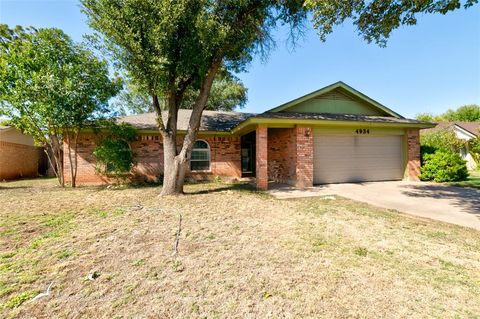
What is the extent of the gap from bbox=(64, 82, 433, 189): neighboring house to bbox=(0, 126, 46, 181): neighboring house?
23.1ft

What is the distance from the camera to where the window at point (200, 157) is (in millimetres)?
12720

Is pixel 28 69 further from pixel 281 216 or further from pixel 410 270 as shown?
pixel 410 270

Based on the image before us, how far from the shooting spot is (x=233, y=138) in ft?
43.5

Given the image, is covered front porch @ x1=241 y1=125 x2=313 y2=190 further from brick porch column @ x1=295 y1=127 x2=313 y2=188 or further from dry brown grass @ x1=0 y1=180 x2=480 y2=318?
dry brown grass @ x1=0 y1=180 x2=480 y2=318

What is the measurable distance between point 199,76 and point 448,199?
959cm

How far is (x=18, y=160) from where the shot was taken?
51.4 feet

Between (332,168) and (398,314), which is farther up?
(332,168)

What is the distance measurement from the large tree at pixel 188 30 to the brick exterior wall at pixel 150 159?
165 inches

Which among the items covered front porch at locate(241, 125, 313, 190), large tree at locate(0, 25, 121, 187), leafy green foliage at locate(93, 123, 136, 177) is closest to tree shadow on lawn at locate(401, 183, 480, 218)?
covered front porch at locate(241, 125, 313, 190)

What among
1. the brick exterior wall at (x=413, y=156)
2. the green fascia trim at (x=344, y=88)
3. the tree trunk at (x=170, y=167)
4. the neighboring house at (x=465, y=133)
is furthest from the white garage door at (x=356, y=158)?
the neighboring house at (x=465, y=133)

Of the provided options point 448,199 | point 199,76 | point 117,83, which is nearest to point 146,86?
point 199,76

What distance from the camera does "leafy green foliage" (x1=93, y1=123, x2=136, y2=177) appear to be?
35.2ft

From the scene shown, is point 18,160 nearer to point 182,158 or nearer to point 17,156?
point 17,156

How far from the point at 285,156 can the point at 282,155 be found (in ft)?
1.27
